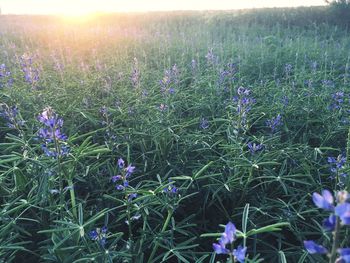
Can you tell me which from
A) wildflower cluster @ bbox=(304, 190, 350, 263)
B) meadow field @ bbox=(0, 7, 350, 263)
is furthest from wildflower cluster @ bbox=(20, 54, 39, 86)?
wildflower cluster @ bbox=(304, 190, 350, 263)

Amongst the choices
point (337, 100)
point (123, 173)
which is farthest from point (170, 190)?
point (337, 100)

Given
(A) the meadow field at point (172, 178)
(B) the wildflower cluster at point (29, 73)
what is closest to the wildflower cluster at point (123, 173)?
(A) the meadow field at point (172, 178)

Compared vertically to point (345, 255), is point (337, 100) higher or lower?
lower

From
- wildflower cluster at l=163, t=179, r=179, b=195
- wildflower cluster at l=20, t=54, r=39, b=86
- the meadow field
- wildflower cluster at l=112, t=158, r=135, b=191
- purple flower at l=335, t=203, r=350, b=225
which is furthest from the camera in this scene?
wildflower cluster at l=20, t=54, r=39, b=86

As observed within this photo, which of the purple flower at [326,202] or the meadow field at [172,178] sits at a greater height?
the purple flower at [326,202]

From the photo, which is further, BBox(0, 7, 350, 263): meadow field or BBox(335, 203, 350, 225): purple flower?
BBox(0, 7, 350, 263): meadow field

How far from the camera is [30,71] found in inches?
130

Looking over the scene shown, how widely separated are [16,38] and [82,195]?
8484mm

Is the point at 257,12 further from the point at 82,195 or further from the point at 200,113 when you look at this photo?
the point at 82,195

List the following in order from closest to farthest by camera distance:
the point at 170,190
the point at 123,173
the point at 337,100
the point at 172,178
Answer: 1. the point at 123,173
2. the point at 170,190
3. the point at 172,178
4. the point at 337,100

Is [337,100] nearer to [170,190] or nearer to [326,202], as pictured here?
[170,190]

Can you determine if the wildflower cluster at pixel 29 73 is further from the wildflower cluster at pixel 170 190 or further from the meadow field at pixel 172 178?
the wildflower cluster at pixel 170 190

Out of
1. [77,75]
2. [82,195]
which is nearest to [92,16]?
[77,75]

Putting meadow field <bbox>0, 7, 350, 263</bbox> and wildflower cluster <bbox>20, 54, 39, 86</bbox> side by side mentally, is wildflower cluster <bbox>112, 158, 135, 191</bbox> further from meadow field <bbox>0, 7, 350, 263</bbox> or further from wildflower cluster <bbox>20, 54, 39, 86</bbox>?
wildflower cluster <bbox>20, 54, 39, 86</bbox>
